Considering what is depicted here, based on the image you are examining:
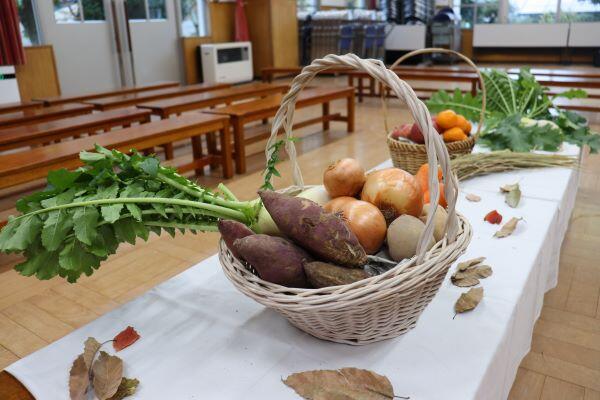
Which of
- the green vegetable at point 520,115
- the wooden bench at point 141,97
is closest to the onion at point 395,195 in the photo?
the green vegetable at point 520,115

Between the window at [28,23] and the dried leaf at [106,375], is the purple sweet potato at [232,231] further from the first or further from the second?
the window at [28,23]

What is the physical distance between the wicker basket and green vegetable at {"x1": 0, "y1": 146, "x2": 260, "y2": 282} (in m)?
0.09

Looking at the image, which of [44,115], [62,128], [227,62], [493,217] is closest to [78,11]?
[227,62]

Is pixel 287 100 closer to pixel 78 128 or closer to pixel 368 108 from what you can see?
pixel 78 128

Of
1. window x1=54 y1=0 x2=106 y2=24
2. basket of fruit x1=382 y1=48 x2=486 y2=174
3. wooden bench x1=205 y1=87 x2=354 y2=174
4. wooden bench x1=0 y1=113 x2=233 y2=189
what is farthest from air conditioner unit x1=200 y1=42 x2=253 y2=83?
basket of fruit x1=382 y1=48 x2=486 y2=174

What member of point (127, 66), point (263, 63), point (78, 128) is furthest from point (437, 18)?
point (78, 128)

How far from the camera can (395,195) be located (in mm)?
875

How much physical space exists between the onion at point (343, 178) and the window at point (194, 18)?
303 inches

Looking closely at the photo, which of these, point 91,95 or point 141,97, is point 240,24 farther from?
point 141,97

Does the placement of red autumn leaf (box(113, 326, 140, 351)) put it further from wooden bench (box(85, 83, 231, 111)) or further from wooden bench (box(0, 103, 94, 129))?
wooden bench (box(85, 83, 231, 111))

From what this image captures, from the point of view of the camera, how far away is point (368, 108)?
20.2 feet

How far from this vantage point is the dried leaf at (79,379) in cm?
70

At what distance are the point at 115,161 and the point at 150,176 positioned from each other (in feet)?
0.23

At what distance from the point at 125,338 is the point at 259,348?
23cm
